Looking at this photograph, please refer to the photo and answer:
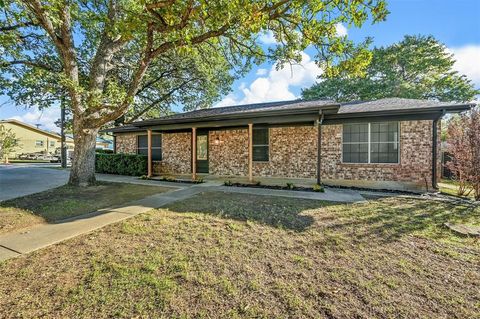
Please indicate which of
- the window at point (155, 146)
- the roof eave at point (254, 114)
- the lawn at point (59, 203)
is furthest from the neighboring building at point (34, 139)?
the lawn at point (59, 203)

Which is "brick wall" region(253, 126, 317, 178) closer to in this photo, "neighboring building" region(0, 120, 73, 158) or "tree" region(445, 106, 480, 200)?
"tree" region(445, 106, 480, 200)

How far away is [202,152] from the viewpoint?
12.5 meters

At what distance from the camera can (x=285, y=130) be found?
10.5 m

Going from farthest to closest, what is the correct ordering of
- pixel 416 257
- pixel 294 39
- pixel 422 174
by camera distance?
1. pixel 422 174
2. pixel 294 39
3. pixel 416 257

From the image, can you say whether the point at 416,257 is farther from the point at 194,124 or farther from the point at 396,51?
the point at 396,51

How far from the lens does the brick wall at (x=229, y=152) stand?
37.4 feet

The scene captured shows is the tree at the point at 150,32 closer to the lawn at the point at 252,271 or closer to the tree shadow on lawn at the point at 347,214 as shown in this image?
the tree shadow on lawn at the point at 347,214

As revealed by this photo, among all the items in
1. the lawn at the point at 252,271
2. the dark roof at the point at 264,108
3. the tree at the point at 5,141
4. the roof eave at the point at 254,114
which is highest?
the dark roof at the point at 264,108

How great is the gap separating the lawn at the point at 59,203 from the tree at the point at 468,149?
31.9ft

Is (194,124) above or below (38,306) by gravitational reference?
above

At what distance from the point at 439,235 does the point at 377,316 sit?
2.94 meters

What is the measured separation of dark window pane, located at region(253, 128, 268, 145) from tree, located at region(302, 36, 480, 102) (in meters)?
12.1

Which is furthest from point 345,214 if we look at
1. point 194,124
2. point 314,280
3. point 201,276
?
point 194,124

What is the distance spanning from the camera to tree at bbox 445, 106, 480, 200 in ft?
21.3
